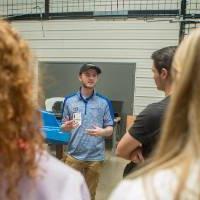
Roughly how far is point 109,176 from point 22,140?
5.05m

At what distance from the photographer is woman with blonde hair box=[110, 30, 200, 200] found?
3.35ft

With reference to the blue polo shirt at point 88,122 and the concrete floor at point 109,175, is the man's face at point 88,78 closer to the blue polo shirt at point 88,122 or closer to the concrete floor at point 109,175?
the blue polo shirt at point 88,122

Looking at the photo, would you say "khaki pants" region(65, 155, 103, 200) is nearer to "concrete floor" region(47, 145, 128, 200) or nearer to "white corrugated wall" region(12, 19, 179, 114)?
"concrete floor" region(47, 145, 128, 200)

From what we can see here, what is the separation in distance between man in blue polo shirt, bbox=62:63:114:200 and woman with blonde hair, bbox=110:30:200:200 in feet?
10.4

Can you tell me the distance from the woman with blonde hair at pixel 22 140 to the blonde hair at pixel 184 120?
0.24 meters

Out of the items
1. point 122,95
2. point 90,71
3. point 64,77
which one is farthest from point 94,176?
point 64,77

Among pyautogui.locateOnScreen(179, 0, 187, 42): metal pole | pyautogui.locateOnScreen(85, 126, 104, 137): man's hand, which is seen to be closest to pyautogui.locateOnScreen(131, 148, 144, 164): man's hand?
pyautogui.locateOnScreen(85, 126, 104, 137): man's hand

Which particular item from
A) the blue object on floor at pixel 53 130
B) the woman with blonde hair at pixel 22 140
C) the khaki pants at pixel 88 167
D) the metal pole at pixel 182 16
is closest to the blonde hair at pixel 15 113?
the woman with blonde hair at pixel 22 140

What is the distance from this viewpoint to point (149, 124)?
2.67 meters

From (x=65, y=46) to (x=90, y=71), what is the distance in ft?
11.9

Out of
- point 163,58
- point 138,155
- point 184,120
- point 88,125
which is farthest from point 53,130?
point 184,120

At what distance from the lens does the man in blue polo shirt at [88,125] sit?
438 centimetres

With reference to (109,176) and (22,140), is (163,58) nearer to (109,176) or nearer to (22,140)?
(22,140)

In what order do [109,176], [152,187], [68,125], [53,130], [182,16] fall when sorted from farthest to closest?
[182,16] → [109,176] → [53,130] → [68,125] → [152,187]
